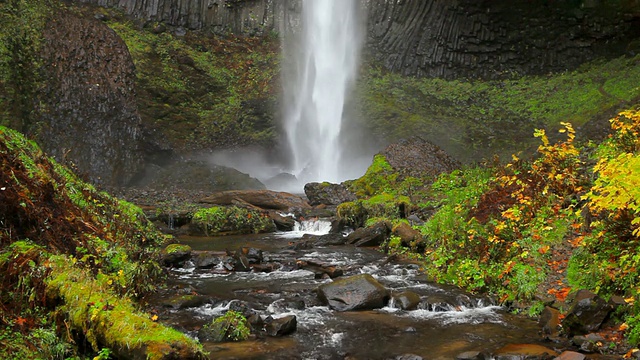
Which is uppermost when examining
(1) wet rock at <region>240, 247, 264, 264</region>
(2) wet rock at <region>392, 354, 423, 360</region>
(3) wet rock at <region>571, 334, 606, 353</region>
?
(3) wet rock at <region>571, 334, 606, 353</region>

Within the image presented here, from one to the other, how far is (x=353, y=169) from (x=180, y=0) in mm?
19496

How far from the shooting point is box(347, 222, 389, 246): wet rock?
1235 centimetres

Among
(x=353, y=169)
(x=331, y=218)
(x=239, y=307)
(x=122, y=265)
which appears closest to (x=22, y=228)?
(x=122, y=265)

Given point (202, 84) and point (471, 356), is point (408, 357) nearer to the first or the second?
point (471, 356)

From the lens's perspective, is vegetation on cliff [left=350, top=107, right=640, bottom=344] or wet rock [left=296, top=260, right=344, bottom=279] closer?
vegetation on cliff [left=350, top=107, right=640, bottom=344]

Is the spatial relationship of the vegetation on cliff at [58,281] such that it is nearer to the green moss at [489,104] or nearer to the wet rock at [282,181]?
the wet rock at [282,181]

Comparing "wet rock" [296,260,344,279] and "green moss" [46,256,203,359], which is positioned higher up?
"green moss" [46,256,203,359]

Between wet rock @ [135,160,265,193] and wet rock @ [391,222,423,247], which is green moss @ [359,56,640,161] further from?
wet rock @ [391,222,423,247]

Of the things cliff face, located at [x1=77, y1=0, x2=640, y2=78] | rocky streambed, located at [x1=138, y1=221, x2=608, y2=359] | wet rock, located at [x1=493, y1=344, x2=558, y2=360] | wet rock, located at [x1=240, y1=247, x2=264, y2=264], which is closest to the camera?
wet rock, located at [x1=493, y1=344, x2=558, y2=360]

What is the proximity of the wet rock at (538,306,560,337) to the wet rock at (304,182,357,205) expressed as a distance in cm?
1246

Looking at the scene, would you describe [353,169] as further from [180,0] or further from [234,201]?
[180,0]

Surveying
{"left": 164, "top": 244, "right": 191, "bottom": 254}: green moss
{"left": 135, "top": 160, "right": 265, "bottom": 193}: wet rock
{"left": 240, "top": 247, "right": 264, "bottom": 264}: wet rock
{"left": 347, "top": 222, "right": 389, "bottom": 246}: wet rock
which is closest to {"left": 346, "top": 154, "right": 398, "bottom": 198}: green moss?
{"left": 347, "top": 222, "right": 389, "bottom": 246}: wet rock

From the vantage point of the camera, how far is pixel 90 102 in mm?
21891

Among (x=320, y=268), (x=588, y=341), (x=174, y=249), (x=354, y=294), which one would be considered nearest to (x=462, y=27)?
(x=320, y=268)
